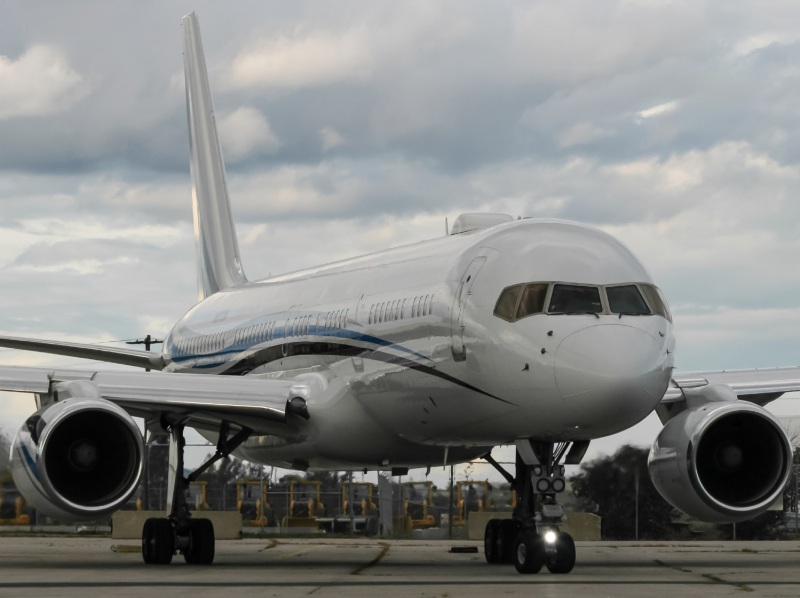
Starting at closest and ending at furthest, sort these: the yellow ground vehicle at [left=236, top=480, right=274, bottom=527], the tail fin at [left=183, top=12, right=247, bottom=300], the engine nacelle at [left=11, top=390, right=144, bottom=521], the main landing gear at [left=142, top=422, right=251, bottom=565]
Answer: the engine nacelle at [left=11, top=390, right=144, bottom=521], the main landing gear at [left=142, top=422, right=251, bottom=565], the tail fin at [left=183, top=12, right=247, bottom=300], the yellow ground vehicle at [left=236, top=480, right=274, bottom=527]

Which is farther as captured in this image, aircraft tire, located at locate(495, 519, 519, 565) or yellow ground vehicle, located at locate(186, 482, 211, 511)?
yellow ground vehicle, located at locate(186, 482, 211, 511)

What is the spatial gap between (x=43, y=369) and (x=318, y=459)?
4.59 metres

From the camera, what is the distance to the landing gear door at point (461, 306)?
61.0ft

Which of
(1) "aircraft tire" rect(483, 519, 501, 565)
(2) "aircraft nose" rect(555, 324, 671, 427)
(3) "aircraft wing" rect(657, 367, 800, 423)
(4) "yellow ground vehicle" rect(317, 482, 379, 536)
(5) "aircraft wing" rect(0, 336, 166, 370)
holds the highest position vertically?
(5) "aircraft wing" rect(0, 336, 166, 370)

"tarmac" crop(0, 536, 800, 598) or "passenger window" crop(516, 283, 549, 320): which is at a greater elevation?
"passenger window" crop(516, 283, 549, 320)

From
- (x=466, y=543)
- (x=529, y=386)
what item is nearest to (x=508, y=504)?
(x=466, y=543)

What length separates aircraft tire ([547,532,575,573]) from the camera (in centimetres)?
1738

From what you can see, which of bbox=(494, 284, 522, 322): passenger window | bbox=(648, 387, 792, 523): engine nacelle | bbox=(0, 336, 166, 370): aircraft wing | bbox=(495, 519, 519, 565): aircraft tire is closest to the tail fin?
bbox=(0, 336, 166, 370): aircraft wing

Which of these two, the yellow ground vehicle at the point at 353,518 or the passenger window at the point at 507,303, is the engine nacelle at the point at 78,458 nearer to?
the passenger window at the point at 507,303

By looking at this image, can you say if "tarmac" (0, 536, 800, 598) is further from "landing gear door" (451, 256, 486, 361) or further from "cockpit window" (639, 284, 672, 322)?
"cockpit window" (639, 284, 672, 322)

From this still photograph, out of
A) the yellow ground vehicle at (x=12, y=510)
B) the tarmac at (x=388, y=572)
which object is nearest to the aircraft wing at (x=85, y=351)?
the tarmac at (x=388, y=572)

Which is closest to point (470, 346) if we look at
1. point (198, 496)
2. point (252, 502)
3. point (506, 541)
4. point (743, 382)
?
point (506, 541)

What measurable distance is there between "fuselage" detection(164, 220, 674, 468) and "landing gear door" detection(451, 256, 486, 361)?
2 cm

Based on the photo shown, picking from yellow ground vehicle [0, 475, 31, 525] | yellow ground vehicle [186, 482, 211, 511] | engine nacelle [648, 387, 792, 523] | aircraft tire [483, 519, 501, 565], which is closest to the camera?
engine nacelle [648, 387, 792, 523]
